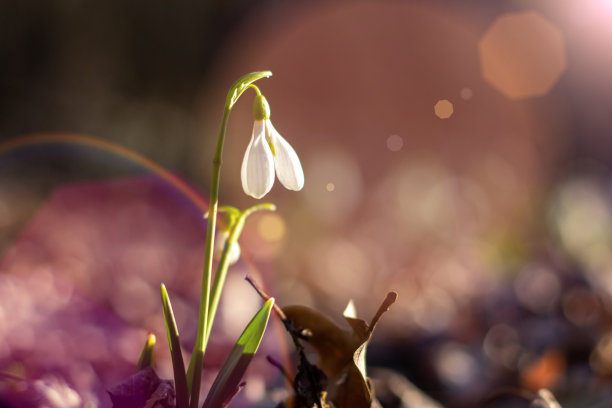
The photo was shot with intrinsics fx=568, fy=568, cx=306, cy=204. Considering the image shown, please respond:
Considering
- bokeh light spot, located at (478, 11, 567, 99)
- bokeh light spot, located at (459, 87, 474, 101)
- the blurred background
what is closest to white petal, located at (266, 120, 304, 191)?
the blurred background

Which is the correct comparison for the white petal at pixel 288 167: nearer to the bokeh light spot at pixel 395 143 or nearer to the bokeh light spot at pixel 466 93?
the bokeh light spot at pixel 395 143

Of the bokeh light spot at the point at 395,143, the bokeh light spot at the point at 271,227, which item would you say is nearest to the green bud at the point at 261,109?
the bokeh light spot at the point at 271,227

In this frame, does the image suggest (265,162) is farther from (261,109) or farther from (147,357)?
(147,357)

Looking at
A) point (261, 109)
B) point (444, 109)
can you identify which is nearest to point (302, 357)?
point (261, 109)

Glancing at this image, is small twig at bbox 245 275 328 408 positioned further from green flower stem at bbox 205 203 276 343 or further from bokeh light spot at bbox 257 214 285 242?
bokeh light spot at bbox 257 214 285 242

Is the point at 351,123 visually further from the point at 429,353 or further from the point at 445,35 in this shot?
the point at 429,353
